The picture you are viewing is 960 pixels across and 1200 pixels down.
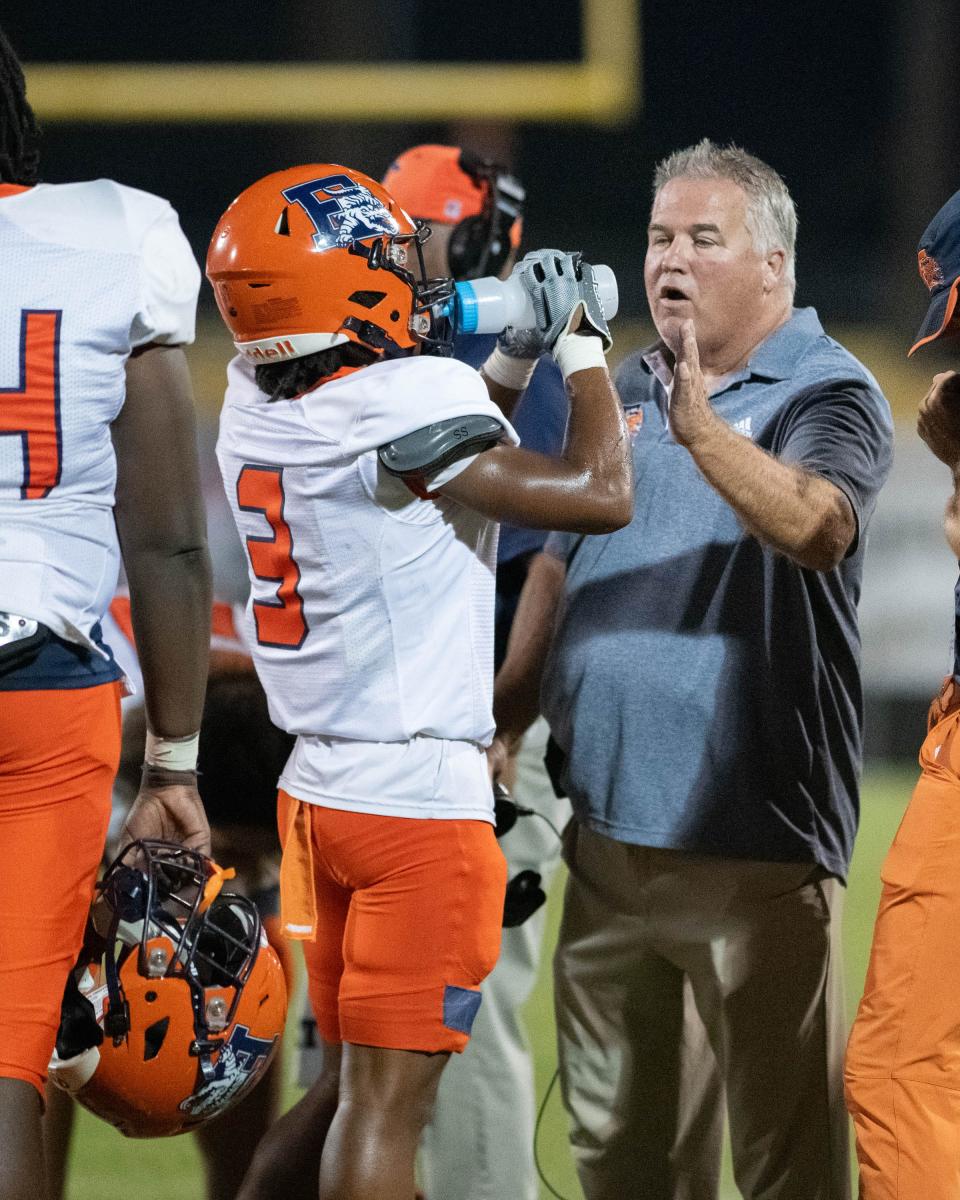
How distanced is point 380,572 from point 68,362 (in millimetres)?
544

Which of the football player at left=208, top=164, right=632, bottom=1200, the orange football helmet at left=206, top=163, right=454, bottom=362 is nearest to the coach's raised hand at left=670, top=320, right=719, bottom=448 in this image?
the football player at left=208, top=164, right=632, bottom=1200

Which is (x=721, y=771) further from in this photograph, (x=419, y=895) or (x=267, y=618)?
(x=267, y=618)

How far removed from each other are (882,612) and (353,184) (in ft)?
20.1

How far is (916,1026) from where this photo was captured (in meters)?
2.23

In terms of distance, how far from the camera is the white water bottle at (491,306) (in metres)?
2.47

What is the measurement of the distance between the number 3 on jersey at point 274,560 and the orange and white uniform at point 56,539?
33 cm

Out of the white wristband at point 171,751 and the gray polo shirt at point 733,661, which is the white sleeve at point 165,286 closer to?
the white wristband at point 171,751

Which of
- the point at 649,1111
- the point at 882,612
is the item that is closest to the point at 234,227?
the point at 649,1111

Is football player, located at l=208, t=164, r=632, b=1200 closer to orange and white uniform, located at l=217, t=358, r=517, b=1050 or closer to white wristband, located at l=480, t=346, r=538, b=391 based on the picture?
orange and white uniform, located at l=217, t=358, r=517, b=1050

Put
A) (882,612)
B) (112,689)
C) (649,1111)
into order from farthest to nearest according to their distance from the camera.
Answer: (882,612) → (649,1111) → (112,689)

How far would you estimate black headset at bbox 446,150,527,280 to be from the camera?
389 cm

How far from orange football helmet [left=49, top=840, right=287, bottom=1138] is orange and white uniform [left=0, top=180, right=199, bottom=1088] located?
23 cm

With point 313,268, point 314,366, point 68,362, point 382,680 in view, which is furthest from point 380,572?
point 68,362

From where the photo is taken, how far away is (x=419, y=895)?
7.66ft
